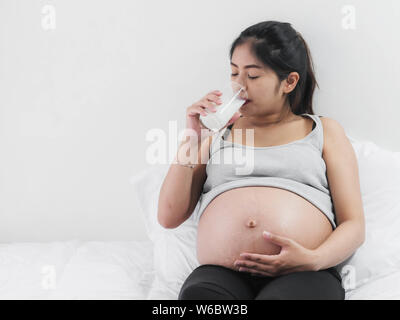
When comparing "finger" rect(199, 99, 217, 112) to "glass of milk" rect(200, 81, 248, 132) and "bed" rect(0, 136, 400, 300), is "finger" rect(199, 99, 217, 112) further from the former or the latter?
"bed" rect(0, 136, 400, 300)

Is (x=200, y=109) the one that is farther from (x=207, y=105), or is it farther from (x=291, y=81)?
(x=291, y=81)

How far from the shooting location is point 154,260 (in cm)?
121

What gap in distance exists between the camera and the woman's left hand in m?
0.93

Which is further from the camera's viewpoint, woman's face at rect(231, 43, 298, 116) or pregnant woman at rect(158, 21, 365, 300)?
woman's face at rect(231, 43, 298, 116)

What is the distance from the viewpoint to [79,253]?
4.37ft

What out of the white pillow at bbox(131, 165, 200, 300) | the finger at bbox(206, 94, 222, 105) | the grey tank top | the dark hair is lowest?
the white pillow at bbox(131, 165, 200, 300)

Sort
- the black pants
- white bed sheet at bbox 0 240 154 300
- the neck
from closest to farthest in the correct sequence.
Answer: the black pants, white bed sheet at bbox 0 240 154 300, the neck

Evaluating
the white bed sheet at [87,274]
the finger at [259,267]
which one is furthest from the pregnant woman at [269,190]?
the white bed sheet at [87,274]

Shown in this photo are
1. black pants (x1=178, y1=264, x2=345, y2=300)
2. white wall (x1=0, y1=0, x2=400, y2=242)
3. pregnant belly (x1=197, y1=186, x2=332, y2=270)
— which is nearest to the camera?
black pants (x1=178, y1=264, x2=345, y2=300)

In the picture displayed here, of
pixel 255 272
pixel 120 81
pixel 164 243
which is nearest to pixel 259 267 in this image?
pixel 255 272

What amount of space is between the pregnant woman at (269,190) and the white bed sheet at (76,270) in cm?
18

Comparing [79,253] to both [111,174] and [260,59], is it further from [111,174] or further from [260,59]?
[260,59]

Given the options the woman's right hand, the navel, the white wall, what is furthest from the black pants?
the white wall
